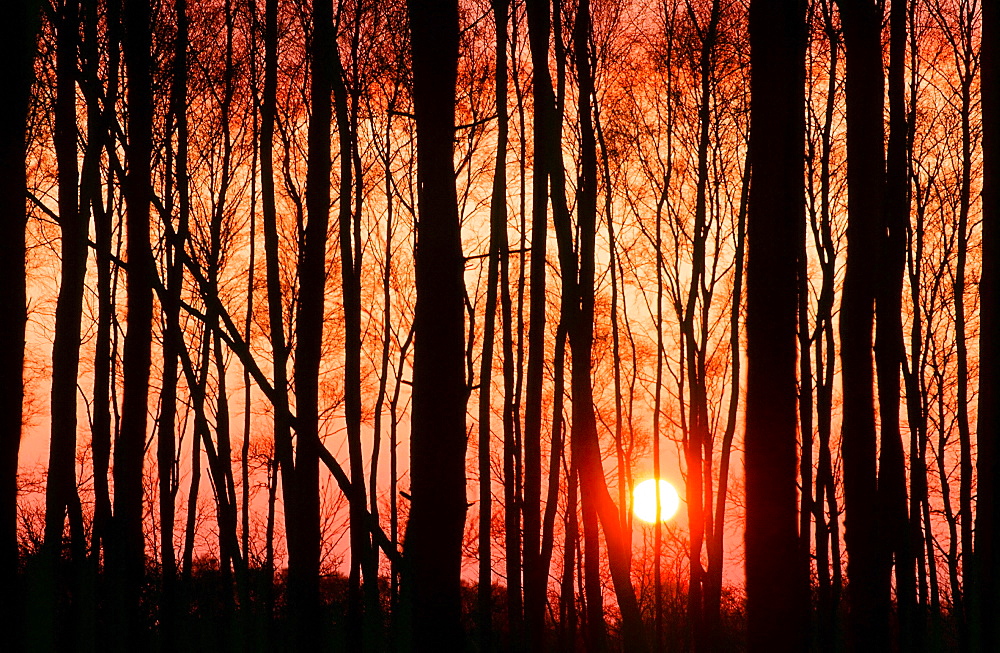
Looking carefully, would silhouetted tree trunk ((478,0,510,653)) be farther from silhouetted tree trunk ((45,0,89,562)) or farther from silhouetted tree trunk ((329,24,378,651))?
silhouetted tree trunk ((45,0,89,562))

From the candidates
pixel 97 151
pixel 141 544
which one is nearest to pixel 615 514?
pixel 141 544

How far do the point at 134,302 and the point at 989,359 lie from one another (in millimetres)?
5233

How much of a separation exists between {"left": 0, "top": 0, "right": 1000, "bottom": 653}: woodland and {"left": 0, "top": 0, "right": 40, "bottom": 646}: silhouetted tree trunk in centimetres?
1

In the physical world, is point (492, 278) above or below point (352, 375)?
above

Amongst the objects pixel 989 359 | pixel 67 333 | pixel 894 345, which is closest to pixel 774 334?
pixel 894 345

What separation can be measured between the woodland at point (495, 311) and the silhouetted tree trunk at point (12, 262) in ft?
0.05

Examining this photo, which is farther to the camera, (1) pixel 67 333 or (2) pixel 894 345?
(1) pixel 67 333

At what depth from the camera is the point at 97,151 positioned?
215 inches

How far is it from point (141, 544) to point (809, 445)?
514cm

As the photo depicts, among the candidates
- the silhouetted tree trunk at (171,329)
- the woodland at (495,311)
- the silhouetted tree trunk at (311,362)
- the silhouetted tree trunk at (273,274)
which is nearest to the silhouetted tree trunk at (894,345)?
the woodland at (495,311)

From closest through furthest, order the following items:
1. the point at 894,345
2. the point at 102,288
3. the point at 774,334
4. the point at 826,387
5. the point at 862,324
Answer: the point at 774,334
the point at 862,324
the point at 894,345
the point at 102,288
the point at 826,387

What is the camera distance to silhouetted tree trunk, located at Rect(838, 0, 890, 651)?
502 cm

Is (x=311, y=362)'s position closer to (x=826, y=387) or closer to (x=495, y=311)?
(x=495, y=311)

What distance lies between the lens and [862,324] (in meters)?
5.20
